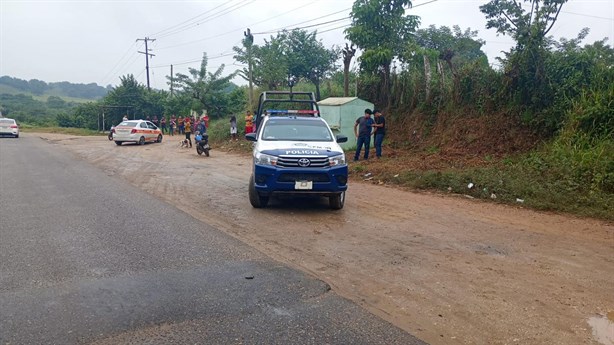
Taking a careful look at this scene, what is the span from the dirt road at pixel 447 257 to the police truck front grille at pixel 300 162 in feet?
2.84

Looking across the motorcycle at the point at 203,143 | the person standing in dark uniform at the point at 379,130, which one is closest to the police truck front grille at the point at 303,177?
the person standing in dark uniform at the point at 379,130

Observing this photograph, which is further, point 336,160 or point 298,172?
point 336,160

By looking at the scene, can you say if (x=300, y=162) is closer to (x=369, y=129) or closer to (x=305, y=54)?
(x=369, y=129)

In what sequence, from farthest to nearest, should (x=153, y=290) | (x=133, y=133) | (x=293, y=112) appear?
1. (x=133, y=133)
2. (x=293, y=112)
3. (x=153, y=290)

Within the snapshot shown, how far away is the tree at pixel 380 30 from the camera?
19578 millimetres

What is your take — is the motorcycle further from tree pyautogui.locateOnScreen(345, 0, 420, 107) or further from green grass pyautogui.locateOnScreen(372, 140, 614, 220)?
green grass pyautogui.locateOnScreen(372, 140, 614, 220)

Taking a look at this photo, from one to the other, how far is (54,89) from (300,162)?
152461mm

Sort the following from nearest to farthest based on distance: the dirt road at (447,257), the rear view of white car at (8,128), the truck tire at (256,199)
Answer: the dirt road at (447,257)
the truck tire at (256,199)
the rear view of white car at (8,128)

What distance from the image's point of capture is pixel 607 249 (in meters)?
6.23

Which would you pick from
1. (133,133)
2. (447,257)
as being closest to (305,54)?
(133,133)

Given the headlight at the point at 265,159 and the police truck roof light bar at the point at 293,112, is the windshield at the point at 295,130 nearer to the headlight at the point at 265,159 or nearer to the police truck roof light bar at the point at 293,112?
the headlight at the point at 265,159

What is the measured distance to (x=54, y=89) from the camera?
138750 millimetres

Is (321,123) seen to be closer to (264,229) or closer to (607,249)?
(264,229)

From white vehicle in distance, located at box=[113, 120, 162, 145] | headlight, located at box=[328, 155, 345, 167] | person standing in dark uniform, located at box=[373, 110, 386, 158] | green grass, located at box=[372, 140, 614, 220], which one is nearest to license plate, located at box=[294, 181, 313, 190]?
headlight, located at box=[328, 155, 345, 167]
